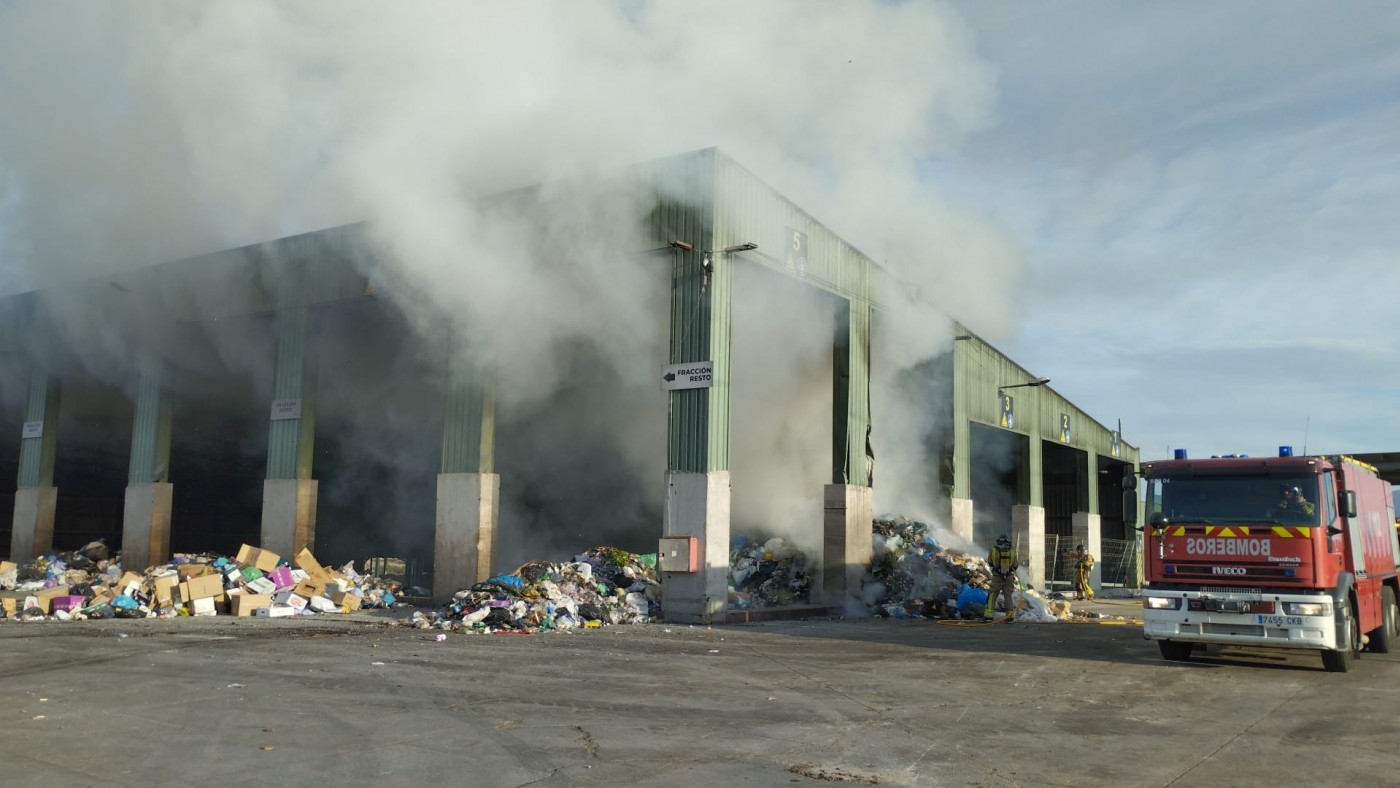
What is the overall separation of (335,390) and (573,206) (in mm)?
10217

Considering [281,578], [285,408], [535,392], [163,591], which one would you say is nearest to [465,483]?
[535,392]

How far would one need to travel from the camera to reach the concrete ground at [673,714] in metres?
5.25

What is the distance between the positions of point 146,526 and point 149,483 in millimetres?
875

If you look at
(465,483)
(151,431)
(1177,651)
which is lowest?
(1177,651)

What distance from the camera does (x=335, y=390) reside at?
2266cm

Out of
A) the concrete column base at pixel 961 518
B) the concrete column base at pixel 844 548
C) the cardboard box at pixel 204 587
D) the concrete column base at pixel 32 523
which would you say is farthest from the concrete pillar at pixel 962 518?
the concrete column base at pixel 32 523

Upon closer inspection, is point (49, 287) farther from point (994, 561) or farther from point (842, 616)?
point (994, 561)

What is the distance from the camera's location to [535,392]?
58.8ft

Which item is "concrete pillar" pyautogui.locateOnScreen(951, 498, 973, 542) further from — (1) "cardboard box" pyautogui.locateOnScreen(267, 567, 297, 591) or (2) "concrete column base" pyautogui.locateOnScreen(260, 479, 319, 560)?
(1) "cardboard box" pyautogui.locateOnScreen(267, 567, 297, 591)

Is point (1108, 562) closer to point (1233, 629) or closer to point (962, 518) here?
point (962, 518)

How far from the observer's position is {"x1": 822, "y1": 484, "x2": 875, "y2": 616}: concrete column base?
17.7 meters

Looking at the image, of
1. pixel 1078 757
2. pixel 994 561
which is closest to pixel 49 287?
pixel 994 561

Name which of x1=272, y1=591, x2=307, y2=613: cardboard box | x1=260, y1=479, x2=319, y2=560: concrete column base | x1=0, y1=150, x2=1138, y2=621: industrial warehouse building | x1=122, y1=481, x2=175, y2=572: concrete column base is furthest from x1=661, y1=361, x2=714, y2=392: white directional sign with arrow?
x1=122, y1=481, x2=175, y2=572: concrete column base

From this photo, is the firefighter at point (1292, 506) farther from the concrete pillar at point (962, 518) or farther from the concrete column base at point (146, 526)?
the concrete column base at point (146, 526)
